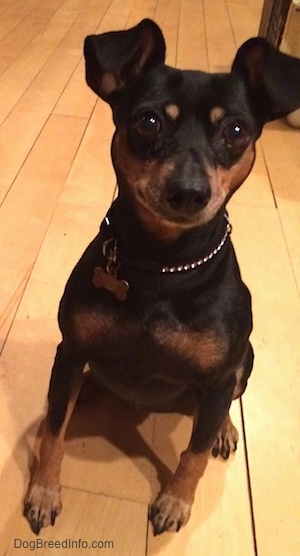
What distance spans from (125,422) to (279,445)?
347mm

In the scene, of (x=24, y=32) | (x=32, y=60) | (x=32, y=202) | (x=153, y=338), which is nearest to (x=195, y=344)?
(x=153, y=338)

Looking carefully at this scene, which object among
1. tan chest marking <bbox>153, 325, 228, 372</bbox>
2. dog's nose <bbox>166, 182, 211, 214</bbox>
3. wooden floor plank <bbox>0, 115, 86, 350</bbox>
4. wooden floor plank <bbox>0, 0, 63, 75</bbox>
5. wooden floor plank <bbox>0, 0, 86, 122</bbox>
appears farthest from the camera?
wooden floor plank <bbox>0, 0, 63, 75</bbox>

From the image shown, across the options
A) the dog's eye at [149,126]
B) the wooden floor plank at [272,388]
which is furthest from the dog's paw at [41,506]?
the dog's eye at [149,126]

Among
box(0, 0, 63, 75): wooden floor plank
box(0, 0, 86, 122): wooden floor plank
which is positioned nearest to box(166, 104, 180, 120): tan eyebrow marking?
box(0, 0, 86, 122): wooden floor plank

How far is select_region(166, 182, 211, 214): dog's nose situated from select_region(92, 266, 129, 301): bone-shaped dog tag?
0.17 m

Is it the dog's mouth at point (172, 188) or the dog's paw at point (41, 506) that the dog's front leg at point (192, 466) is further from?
the dog's mouth at point (172, 188)

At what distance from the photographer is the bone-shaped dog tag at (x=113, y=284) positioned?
1.09 meters

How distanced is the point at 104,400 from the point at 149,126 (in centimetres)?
73

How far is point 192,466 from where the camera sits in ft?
4.06

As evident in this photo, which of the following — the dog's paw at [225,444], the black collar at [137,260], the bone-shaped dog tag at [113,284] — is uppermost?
the black collar at [137,260]

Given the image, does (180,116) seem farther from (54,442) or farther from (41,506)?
(41,506)

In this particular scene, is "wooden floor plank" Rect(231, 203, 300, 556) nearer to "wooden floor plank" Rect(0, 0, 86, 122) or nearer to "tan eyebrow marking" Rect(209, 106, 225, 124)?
"tan eyebrow marking" Rect(209, 106, 225, 124)

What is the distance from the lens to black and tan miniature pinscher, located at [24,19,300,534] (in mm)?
1010

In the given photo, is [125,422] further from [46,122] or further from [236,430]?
[46,122]
